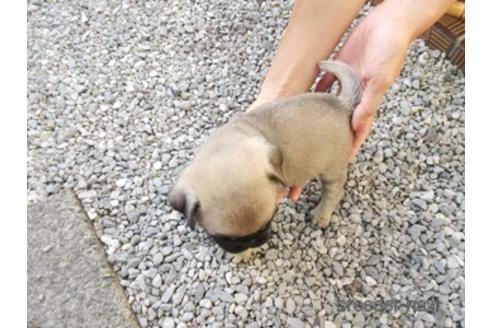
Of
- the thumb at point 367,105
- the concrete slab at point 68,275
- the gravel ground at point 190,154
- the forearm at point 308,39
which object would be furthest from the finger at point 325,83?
the concrete slab at point 68,275

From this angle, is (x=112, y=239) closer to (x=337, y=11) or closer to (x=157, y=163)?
(x=157, y=163)

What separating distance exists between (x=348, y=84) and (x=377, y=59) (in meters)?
0.16

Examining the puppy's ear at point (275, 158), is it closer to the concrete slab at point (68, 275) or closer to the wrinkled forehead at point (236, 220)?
the wrinkled forehead at point (236, 220)

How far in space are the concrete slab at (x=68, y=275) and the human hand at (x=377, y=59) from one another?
1.27 m

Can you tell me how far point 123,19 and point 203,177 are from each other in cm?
200

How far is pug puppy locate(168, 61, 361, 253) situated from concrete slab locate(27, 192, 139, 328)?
64 cm

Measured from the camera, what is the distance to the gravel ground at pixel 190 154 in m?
2.04

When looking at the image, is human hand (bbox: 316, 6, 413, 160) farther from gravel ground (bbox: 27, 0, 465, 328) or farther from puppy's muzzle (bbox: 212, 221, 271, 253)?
puppy's muzzle (bbox: 212, 221, 271, 253)

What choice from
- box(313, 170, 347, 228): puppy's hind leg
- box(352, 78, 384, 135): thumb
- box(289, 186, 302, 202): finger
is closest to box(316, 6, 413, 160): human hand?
box(352, 78, 384, 135): thumb

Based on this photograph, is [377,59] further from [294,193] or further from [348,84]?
Result: [294,193]

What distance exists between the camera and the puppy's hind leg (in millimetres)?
2061

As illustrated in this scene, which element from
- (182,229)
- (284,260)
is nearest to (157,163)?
(182,229)

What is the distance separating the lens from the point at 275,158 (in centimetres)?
171

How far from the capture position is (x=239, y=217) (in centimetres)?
156
